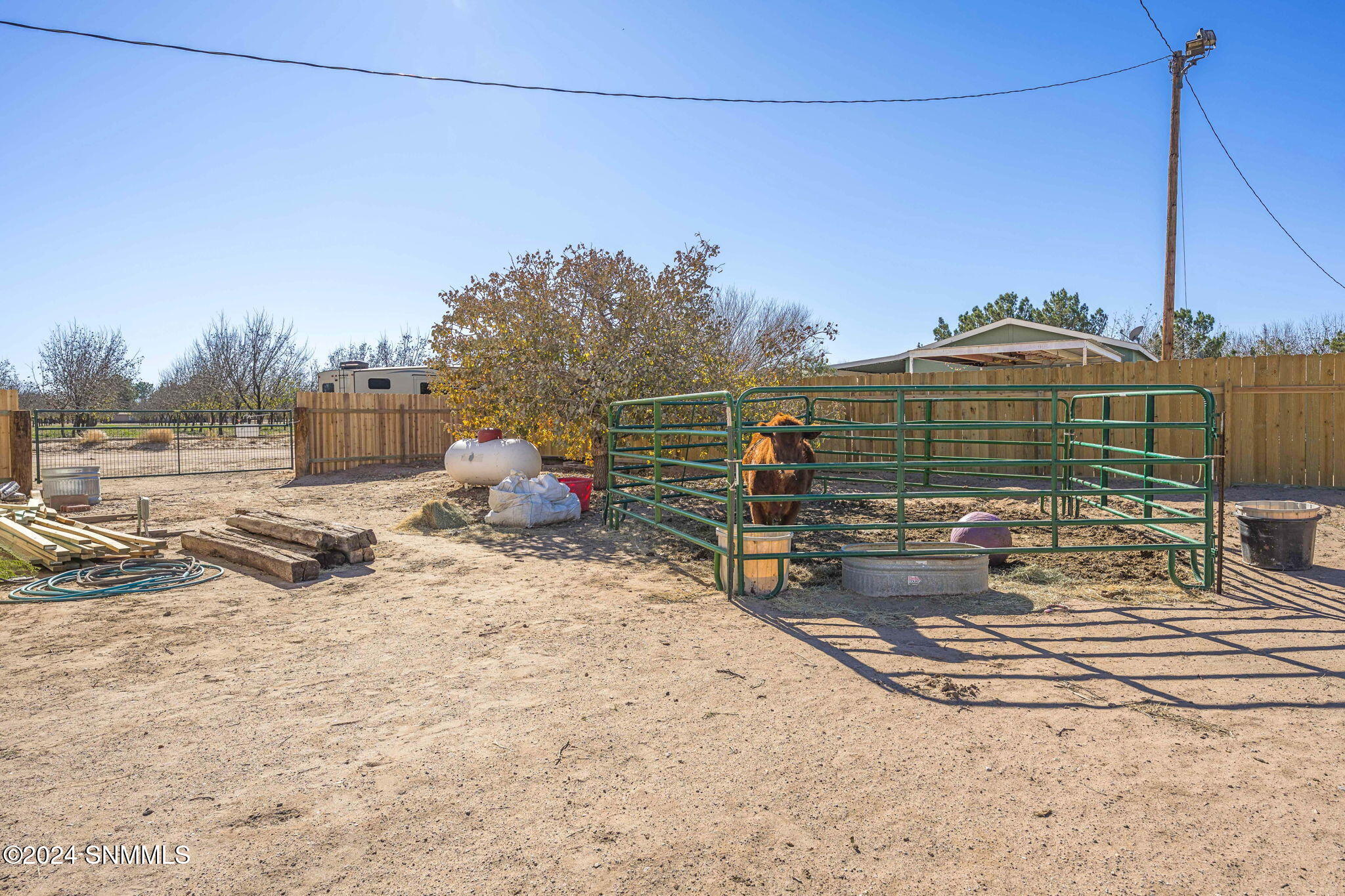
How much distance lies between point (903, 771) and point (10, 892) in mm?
2883

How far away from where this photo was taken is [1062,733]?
325 cm

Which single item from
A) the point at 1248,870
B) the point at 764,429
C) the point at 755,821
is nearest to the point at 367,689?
the point at 755,821

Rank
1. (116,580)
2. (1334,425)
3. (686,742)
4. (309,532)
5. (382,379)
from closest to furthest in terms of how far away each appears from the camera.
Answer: (686,742) → (116,580) → (309,532) → (1334,425) → (382,379)

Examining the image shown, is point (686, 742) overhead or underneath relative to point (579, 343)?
underneath

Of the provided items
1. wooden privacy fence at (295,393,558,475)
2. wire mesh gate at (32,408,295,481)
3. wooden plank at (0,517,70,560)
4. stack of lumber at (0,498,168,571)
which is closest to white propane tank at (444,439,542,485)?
wooden privacy fence at (295,393,558,475)

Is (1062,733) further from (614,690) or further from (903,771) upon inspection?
(614,690)

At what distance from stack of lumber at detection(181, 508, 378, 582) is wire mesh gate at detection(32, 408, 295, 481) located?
6987mm

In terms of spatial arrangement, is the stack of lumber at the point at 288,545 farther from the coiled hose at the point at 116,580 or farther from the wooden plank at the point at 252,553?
the coiled hose at the point at 116,580

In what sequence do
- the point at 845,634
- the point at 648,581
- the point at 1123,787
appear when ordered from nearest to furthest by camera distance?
the point at 1123,787 < the point at 845,634 < the point at 648,581

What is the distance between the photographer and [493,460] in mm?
11125

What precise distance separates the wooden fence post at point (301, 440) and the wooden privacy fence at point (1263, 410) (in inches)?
534

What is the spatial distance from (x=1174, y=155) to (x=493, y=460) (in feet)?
44.8

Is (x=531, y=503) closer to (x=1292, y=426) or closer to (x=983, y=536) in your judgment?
(x=983, y=536)

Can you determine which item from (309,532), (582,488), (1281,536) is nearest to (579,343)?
(582,488)
